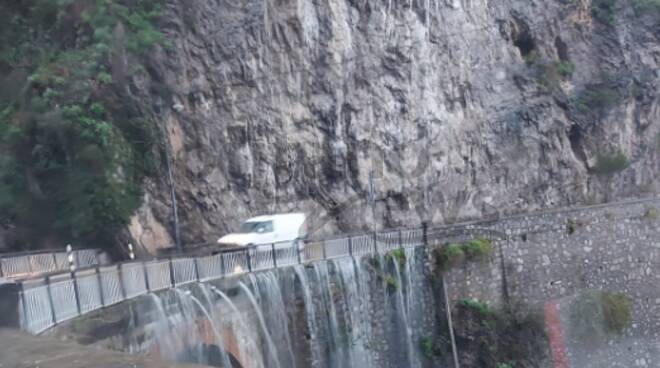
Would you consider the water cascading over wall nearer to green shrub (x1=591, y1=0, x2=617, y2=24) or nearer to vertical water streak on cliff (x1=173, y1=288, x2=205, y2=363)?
vertical water streak on cliff (x1=173, y1=288, x2=205, y2=363)

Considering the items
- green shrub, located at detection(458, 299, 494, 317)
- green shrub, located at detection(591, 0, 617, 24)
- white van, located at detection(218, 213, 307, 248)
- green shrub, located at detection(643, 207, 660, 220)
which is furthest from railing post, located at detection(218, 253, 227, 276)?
green shrub, located at detection(591, 0, 617, 24)

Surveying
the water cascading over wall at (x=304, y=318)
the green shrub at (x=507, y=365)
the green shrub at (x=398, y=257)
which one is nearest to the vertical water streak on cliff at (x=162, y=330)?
the water cascading over wall at (x=304, y=318)

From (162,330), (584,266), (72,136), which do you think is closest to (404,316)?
(584,266)

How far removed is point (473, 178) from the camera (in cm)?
2909

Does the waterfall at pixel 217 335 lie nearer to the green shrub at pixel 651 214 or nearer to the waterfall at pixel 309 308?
the waterfall at pixel 309 308

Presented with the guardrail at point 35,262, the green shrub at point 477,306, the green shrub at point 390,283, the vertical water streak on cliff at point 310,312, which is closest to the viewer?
the guardrail at point 35,262

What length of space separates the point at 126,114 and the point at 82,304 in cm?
1069

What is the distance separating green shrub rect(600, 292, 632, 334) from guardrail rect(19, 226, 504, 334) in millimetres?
4326

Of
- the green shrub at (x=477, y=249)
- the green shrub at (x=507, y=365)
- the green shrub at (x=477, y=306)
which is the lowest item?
the green shrub at (x=507, y=365)

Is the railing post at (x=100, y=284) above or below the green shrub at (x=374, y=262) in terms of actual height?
above

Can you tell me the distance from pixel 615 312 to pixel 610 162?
9.61 m

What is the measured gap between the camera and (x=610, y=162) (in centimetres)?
3141

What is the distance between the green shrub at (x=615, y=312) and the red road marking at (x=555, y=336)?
5.95 feet

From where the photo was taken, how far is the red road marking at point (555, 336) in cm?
2220
